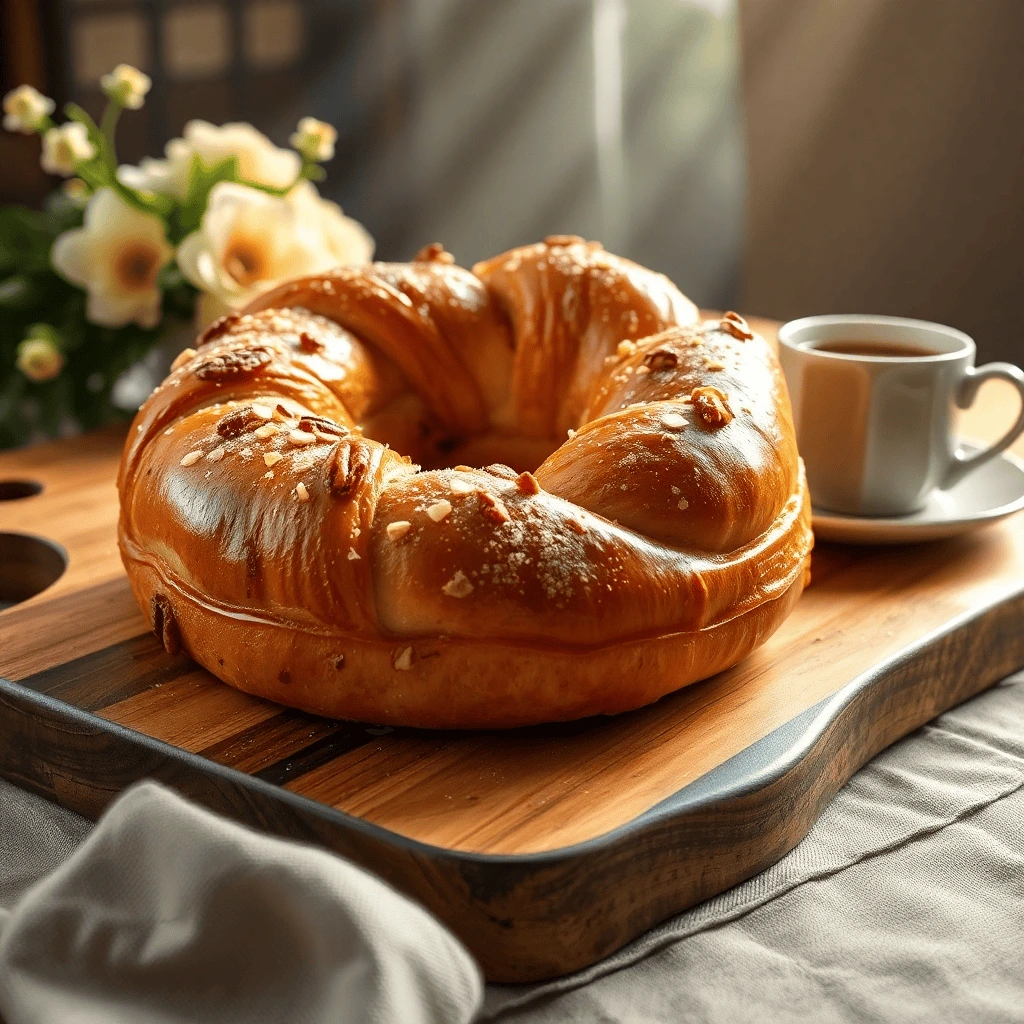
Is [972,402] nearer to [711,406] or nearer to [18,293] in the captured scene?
[711,406]

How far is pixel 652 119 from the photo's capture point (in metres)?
3.83

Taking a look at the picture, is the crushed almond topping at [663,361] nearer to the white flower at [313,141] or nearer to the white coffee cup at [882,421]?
the white coffee cup at [882,421]

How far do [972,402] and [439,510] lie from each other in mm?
799

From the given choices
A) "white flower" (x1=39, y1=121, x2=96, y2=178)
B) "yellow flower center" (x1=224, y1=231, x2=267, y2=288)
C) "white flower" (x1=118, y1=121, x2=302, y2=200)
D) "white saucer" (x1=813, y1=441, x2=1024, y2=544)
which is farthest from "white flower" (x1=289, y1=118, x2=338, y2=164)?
"white saucer" (x1=813, y1=441, x2=1024, y2=544)

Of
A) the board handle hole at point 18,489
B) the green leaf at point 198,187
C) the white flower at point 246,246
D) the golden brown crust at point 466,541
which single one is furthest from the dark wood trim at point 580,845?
the green leaf at point 198,187

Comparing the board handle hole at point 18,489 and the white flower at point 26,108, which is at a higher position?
the white flower at point 26,108

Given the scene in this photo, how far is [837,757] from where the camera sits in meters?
1.10

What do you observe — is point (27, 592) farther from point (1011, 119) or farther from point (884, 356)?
point (1011, 119)

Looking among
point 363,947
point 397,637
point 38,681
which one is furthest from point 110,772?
point 363,947

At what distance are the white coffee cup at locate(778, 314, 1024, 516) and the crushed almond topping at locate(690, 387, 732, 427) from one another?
1.15 ft

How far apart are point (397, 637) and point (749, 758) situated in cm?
30

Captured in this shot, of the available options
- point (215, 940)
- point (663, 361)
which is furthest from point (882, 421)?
point (215, 940)

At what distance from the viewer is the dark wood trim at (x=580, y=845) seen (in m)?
0.89

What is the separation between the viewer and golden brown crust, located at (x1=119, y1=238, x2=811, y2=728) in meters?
1.02
